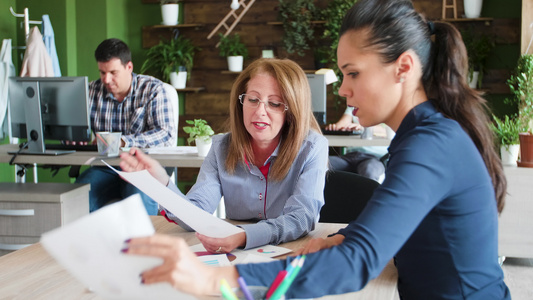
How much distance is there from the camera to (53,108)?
334cm

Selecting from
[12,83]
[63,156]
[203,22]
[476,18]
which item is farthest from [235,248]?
[203,22]

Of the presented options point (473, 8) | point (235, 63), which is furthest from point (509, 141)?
point (235, 63)

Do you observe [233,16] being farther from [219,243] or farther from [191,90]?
[219,243]

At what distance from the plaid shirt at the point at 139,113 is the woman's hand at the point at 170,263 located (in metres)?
2.94

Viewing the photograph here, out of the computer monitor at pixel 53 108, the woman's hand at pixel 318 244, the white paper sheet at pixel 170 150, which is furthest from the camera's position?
the white paper sheet at pixel 170 150

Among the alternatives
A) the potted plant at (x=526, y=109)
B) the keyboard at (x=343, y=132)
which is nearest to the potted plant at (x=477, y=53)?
the potted plant at (x=526, y=109)

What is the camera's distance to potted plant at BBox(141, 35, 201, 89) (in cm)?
589

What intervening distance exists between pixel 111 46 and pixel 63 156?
967 millimetres

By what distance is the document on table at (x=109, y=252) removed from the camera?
69cm

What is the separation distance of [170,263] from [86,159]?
2610mm

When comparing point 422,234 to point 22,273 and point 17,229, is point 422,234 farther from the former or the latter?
point 17,229

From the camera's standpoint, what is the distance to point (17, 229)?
2.64 meters

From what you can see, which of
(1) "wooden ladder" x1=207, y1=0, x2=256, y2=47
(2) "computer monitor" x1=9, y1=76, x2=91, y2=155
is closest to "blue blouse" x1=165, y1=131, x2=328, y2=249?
(2) "computer monitor" x1=9, y1=76, x2=91, y2=155

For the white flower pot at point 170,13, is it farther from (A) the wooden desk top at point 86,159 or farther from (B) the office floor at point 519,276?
(B) the office floor at point 519,276
